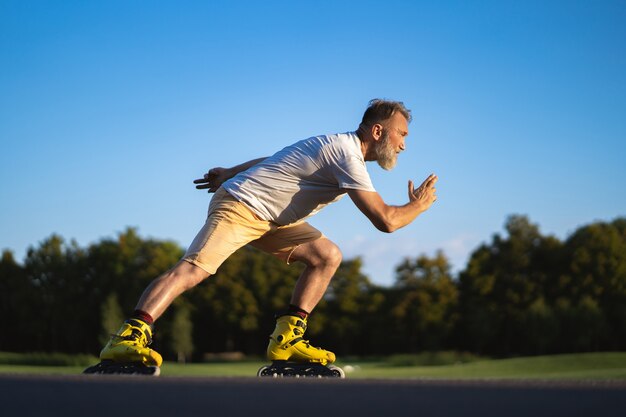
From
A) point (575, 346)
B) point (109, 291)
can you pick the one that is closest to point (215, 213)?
point (575, 346)

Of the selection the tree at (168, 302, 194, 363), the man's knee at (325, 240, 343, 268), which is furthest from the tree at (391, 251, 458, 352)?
the man's knee at (325, 240, 343, 268)

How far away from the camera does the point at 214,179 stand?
18.8 ft

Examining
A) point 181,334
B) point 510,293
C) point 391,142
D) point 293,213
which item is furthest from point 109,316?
point 391,142

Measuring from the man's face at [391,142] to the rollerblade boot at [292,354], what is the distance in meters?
1.26

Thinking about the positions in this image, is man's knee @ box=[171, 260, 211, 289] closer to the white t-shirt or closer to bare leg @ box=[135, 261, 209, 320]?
bare leg @ box=[135, 261, 209, 320]

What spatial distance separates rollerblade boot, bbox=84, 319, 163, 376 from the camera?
4590 millimetres

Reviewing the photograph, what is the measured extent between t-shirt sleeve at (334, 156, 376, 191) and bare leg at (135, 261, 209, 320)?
3.57 ft

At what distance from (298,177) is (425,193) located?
2.78 ft

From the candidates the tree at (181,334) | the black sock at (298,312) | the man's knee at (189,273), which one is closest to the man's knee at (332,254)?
the black sock at (298,312)

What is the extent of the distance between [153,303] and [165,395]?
7.75ft

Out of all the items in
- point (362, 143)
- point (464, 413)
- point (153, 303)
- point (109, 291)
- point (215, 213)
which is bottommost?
point (464, 413)

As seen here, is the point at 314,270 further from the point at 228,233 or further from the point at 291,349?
the point at 228,233

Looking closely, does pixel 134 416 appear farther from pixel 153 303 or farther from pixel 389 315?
pixel 389 315

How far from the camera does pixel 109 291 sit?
147 ft
